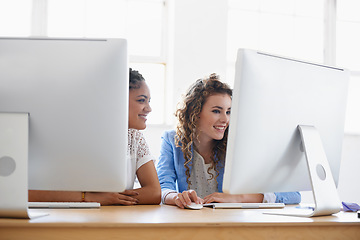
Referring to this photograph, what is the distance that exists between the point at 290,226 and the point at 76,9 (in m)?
2.95

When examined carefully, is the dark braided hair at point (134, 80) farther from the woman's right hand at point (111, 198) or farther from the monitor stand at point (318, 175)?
the monitor stand at point (318, 175)

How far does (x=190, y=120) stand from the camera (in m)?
2.08

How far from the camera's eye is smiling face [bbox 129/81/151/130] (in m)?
2.02

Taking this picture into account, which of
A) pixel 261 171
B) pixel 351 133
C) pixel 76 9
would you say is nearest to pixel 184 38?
pixel 76 9

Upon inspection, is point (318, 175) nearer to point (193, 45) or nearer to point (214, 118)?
point (214, 118)

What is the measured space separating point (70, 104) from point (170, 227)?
1.36 ft

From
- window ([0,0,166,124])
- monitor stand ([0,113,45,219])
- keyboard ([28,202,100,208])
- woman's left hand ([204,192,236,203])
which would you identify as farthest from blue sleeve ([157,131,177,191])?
Answer: window ([0,0,166,124])

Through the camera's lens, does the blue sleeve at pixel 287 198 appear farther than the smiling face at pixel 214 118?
No

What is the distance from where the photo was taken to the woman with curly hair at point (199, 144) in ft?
6.39

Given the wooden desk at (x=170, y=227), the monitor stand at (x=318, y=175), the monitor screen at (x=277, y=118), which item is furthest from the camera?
the monitor stand at (x=318, y=175)

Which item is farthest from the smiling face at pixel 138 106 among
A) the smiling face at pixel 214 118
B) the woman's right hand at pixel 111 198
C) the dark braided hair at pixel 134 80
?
the woman's right hand at pixel 111 198

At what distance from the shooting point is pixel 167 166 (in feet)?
6.33

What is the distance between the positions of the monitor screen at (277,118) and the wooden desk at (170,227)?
126 mm

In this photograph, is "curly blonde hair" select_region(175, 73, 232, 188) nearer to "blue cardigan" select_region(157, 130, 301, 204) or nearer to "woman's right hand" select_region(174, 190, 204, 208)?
"blue cardigan" select_region(157, 130, 301, 204)
